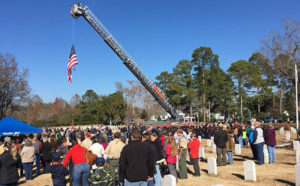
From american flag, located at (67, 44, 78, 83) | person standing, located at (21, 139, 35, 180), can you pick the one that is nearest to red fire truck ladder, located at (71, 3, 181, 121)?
american flag, located at (67, 44, 78, 83)

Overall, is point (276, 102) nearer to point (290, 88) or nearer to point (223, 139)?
point (290, 88)

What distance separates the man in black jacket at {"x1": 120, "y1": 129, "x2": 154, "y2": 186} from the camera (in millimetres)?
3887

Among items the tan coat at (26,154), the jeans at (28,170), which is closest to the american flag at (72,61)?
the jeans at (28,170)

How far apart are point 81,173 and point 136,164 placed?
2105 millimetres

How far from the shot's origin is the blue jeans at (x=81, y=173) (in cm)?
529

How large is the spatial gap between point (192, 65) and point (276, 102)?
63.0ft

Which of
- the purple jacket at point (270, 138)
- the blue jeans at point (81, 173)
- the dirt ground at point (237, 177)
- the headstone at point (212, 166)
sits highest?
the purple jacket at point (270, 138)

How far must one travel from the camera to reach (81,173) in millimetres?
5391

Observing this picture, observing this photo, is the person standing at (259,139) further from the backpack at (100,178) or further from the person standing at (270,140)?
the backpack at (100,178)

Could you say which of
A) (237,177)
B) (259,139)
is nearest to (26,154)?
(237,177)

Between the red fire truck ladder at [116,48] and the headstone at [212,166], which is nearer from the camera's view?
the headstone at [212,166]

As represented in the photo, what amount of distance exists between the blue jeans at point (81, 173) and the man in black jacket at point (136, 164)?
1714 mm

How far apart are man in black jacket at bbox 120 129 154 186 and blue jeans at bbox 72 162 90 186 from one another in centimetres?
171

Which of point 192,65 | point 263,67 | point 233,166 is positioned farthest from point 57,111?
point 233,166
